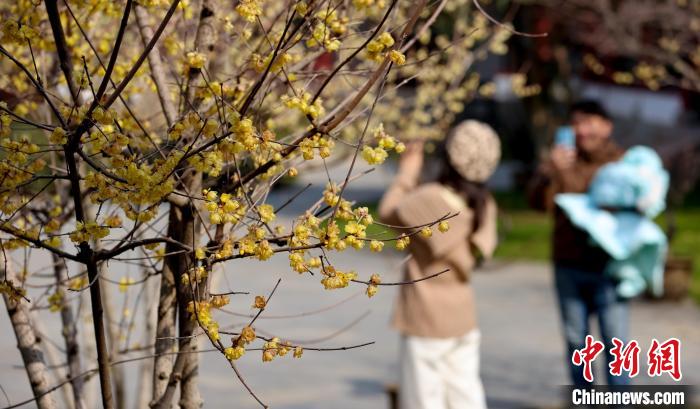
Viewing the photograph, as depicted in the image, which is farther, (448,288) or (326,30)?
(448,288)

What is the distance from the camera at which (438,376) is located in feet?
20.3

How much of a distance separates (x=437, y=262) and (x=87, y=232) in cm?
379

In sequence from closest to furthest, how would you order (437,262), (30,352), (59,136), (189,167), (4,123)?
(59,136) → (4,123) → (189,167) → (30,352) → (437,262)

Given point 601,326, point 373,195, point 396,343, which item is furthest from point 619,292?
point 373,195

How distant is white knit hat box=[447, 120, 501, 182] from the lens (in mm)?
6207

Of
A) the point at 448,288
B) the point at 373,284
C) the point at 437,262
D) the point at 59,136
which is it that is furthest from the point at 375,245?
the point at 448,288

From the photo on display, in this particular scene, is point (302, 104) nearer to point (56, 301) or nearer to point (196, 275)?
point (196, 275)

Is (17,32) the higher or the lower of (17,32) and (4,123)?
the higher

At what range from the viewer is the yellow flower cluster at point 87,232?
2.52 meters

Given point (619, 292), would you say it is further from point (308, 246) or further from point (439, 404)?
point (308, 246)

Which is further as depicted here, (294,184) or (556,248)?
(294,184)

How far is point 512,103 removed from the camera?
30016 mm

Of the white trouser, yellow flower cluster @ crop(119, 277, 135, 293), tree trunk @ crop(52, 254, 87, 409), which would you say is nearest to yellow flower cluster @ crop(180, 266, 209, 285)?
yellow flower cluster @ crop(119, 277, 135, 293)

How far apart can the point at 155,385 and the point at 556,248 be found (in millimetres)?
4477
